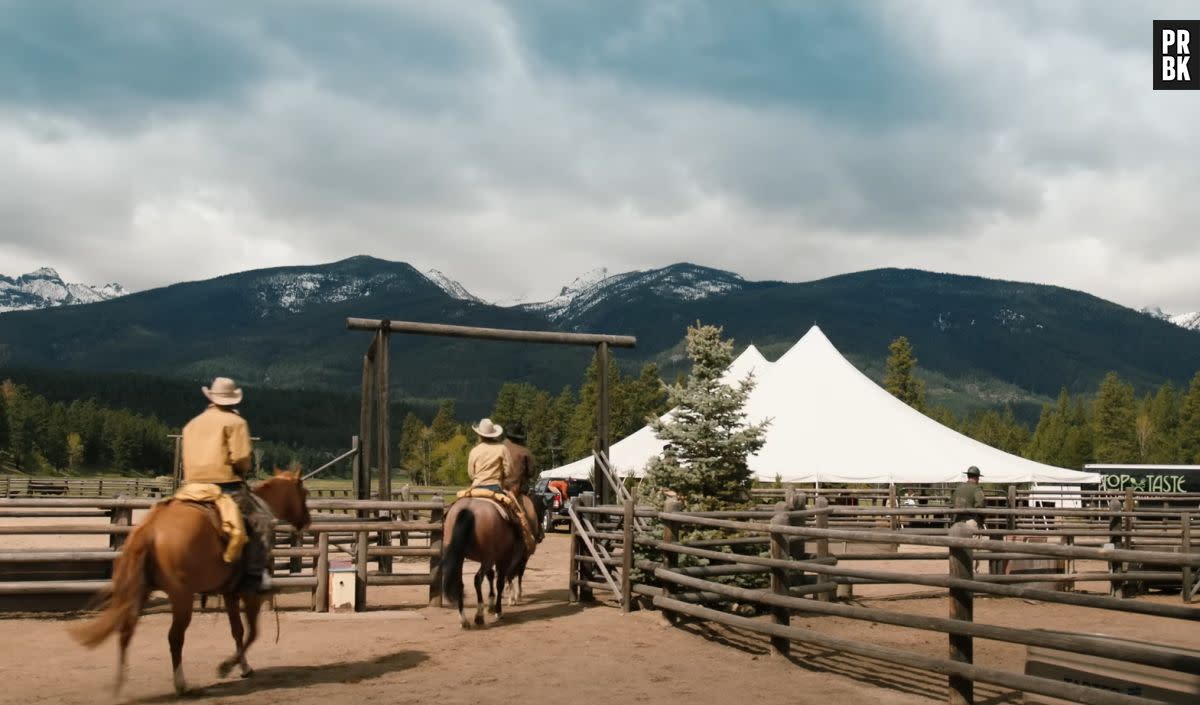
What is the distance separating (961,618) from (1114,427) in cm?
9261

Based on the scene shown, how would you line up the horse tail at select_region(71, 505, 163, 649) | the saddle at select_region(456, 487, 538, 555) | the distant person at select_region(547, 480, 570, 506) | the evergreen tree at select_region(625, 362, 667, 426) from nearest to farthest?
1. the horse tail at select_region(71, 505, 163, 649)
2. the saddle at select_region(456, 487, 538, 555)
3. the distant person at select_region(547, 480, 570, 506)
4. the evergreen tree at select_region(625, 362, 667, 426)

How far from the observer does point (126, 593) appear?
25.5 feet

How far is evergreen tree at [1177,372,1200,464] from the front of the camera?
266 ft

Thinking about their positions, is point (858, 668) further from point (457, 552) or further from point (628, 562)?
point (457, 552)

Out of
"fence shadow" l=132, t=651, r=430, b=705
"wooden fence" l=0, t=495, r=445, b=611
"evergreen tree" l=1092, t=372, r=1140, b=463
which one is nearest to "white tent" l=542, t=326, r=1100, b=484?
"wooden fence" l=0, t=495, r=445, b=611

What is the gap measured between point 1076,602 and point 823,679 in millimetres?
2632

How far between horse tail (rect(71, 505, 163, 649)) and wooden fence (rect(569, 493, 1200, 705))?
5.30 metres

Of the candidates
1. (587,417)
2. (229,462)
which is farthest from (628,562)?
(587,417)

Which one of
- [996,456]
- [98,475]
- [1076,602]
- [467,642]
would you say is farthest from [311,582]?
[98,475]

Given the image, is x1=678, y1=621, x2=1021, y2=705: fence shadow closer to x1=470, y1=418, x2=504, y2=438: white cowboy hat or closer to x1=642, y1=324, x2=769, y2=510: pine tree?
x1=470, y1=418, x2=504, y2=438: white cowboy hat

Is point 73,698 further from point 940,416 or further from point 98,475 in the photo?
point 98,475

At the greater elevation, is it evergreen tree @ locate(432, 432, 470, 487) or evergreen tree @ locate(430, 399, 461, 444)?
evergreen tree @ locate(430, 399, 461, 444)

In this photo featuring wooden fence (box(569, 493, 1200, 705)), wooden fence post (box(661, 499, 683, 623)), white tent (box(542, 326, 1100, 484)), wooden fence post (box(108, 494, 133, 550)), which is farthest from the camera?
white tent (box(542, 326, 1100, 484))

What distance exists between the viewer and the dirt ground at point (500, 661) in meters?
8.41
